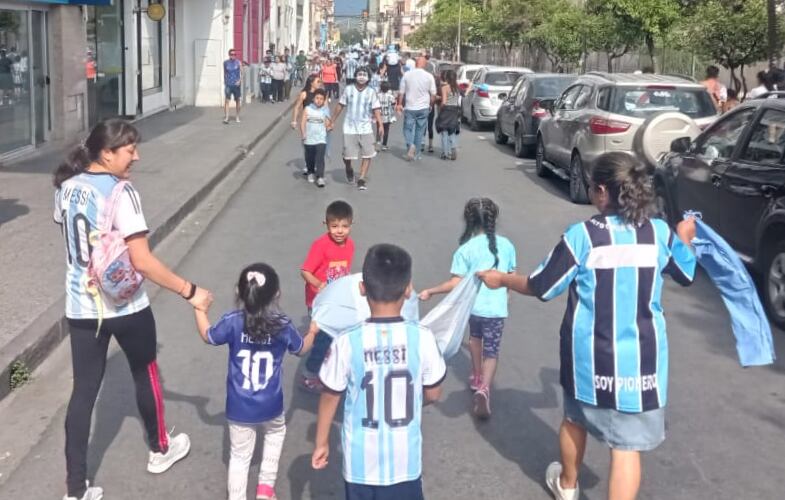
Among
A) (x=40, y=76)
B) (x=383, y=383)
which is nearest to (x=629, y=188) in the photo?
(x=383, y=383)

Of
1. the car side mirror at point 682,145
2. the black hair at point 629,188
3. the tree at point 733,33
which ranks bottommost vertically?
the car side mirror at point 682,145

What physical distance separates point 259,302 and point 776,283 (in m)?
4.91

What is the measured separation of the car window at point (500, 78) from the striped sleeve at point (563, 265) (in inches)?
818

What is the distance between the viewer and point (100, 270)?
431cm

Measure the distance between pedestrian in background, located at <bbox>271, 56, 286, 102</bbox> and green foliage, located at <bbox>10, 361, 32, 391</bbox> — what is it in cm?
2746

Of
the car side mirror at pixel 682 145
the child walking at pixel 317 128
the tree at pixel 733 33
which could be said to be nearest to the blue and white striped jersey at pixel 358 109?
the child walking at pixel 317 128

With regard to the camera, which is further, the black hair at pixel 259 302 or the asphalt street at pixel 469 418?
the asphalt street at pixel 469 418

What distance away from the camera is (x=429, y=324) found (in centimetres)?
445

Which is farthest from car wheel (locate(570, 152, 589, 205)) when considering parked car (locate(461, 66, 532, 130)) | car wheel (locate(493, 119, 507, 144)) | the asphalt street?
parked car (locate(461, 66, 532, 130))

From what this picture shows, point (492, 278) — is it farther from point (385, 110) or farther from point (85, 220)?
point (385, 110)

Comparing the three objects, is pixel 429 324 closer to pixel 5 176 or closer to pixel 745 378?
pixel 745 378

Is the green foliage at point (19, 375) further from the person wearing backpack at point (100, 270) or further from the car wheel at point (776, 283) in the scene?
the car wheel at point (776, 283)

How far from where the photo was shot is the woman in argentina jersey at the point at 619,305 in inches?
154

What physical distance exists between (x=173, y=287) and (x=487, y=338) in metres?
2.01
